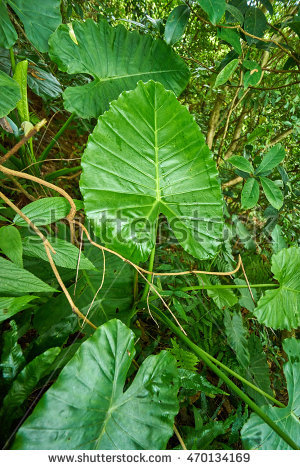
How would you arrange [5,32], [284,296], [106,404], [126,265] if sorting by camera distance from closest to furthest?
[106,404]
[5,32]
[284,296]
[126,265]

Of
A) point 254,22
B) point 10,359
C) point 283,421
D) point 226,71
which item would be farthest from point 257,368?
point 254,22

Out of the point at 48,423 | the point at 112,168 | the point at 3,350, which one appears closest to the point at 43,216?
the point at 112,168

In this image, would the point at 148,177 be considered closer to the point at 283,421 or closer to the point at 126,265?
the point at 126,265

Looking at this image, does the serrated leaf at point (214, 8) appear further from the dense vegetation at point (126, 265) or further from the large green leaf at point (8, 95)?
the large green leaf at point (8, 95)

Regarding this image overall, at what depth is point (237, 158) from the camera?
Answer: 0.94m

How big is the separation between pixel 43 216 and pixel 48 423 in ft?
1.51

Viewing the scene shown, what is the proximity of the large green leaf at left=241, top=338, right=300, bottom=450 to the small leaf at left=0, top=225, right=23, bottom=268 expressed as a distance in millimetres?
676

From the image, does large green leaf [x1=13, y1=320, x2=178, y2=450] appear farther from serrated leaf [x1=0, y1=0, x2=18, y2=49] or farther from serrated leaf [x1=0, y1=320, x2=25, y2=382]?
serrated leaf [x1=0, y1=0, x2=18, y2=49]

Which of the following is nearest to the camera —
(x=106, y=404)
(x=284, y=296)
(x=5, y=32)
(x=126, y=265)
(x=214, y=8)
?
(x=106, y=404)

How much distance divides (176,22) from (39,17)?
17.7 inches

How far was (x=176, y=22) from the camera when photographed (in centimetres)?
88

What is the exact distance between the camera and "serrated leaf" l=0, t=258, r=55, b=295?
0.58 m

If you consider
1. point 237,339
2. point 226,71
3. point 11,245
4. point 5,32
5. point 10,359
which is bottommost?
point 237,339
